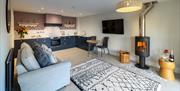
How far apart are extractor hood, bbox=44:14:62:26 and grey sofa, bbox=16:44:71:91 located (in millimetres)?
4544

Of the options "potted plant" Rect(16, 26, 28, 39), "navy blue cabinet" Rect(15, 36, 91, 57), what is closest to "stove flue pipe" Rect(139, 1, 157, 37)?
"navy blue cabinet" Rect(15, 36, 91, 57)

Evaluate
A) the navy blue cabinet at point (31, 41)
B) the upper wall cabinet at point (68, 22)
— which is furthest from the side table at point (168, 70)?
the upper wall cabinet at point (68, 22)

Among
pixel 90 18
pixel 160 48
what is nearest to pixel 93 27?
pixel 90 18

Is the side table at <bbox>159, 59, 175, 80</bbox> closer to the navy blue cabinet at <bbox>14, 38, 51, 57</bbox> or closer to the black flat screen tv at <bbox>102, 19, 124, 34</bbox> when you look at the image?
the black flat screen tv at <bbox>102, 19, 124, 34</bbox>

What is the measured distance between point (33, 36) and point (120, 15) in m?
4.71

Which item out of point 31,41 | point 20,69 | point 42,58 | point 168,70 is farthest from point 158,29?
point 31,41

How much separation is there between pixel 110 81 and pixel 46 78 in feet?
5.08

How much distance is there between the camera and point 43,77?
2.14 metres

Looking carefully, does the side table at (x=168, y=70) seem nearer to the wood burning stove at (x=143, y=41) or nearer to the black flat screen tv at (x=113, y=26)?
the wood burning stove at (x=143, y=41)

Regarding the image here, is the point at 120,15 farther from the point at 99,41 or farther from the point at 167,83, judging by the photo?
the point at 167,83

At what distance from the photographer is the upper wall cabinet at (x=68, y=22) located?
24.7 ft

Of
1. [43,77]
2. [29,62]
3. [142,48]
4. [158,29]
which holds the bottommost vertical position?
[43,77]

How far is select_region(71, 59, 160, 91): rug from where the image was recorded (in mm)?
2557

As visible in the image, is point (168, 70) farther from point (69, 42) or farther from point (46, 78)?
point (69, 42)
